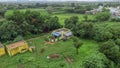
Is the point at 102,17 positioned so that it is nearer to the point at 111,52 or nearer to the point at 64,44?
the point at 64,44

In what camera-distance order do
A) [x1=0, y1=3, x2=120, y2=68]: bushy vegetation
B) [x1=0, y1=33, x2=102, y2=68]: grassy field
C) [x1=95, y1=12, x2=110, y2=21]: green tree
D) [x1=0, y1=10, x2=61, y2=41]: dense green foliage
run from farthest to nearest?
[x1=95, y1=12, x2=110, y2=21]: green tree
[x1=0, y1=10, x2=61, y2=41]: dense green foliage
[x1=0, y1=33, x2=102, y2=68]: grassy field
[x1=0, y1=3, x2=120, y2=68]: bushy vegetation

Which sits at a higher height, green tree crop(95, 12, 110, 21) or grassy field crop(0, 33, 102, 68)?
green tree crop(95, 12, 110, 21)

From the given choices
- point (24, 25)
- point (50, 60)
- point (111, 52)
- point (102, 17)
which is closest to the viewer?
point (111, 52)

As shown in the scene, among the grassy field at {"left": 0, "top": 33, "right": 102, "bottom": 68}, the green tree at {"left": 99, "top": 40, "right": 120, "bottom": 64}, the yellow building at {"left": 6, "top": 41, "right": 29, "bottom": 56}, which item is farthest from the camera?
the yellow building at {"left": 6, "top": 41, "right": 29, "bottom": 56}

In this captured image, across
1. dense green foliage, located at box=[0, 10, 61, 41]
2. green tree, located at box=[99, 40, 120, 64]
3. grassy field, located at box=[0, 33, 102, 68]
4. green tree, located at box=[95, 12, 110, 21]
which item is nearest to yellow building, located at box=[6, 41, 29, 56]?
grassy field, located at box=[0, 33, 102, 68]

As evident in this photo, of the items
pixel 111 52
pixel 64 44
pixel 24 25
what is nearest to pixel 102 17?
pixel 64 44

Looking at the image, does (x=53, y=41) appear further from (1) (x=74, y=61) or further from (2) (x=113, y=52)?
(2) (x=113, y=52)

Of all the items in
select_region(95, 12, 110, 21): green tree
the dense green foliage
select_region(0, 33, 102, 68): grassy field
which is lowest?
select_region(0, 33, 102, 68): grassy field

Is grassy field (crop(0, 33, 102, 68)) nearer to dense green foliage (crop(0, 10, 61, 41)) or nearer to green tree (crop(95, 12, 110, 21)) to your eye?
dense green foliage (crop(0, 10, 61, 41))

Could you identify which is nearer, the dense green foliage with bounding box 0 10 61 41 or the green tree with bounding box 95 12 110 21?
the dense green foliage with bounding box 0 10 61 41
